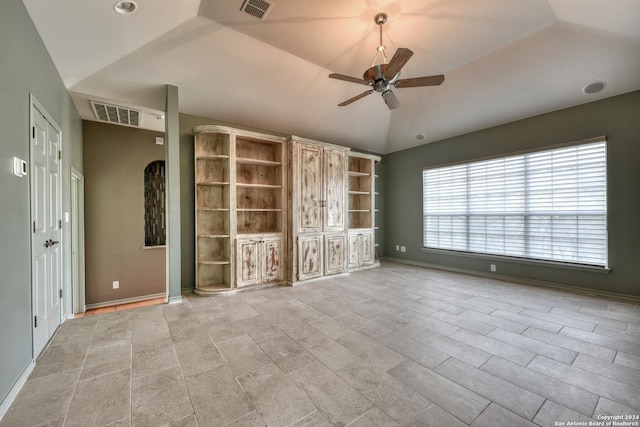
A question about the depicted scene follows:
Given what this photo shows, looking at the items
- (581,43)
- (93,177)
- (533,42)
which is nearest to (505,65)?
(533,42)

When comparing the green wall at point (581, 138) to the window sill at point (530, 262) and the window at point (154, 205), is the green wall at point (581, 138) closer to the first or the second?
the window sill at point (530, 262)

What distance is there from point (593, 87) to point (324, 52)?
376 cm

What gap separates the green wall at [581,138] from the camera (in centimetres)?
363

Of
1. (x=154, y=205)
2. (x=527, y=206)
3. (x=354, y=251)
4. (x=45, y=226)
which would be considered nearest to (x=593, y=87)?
(x=527, y=206)

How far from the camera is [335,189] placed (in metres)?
5.20

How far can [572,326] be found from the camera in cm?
286

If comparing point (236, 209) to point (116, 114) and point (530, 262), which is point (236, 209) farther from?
point (530, 262)

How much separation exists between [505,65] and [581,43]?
757mm

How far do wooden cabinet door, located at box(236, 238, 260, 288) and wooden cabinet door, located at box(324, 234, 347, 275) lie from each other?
52.2 inches

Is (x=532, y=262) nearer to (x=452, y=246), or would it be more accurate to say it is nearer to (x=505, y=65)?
(x=452, y=246)

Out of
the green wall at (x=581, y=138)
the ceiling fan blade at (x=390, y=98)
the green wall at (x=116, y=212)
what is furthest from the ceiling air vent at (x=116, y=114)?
the green wall at (x=581, y=138)

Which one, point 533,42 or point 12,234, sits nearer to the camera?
point 12,234

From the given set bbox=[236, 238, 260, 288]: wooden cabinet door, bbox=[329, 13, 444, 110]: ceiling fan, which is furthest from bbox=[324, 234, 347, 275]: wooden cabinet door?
bbox=[329, 13, 444, 110]: ceiling fan

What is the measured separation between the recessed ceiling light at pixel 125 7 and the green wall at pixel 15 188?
651 mm
